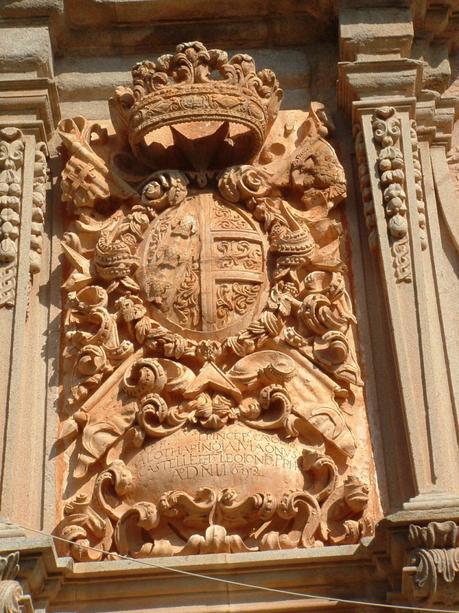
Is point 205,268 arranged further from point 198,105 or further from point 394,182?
point 394,182

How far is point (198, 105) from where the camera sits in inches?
279

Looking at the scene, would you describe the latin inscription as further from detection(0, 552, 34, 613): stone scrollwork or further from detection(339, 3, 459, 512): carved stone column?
detection(0, 552, 34, 613): stone scrollwork

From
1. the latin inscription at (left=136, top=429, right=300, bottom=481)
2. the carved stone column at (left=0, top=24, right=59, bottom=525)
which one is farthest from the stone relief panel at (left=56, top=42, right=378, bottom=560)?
the carved stone column at (left=0, top=24, right=59, bottom=525)

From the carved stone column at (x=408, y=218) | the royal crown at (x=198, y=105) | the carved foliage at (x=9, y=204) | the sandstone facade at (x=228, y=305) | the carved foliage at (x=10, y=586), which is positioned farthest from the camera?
the royal crown at (x=198, y=105)

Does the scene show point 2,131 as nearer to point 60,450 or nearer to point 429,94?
point 60,450

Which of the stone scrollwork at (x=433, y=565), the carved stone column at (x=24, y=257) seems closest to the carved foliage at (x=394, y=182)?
the stone scrollwork at (x=433, y=565)

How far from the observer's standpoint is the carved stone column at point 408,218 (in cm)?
621

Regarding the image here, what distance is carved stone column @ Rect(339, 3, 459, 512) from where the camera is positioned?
6211mm

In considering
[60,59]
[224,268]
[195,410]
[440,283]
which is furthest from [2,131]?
[440,283]

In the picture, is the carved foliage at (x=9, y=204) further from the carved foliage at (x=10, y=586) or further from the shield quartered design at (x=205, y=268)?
the carved foliage at (x=10, y=586)

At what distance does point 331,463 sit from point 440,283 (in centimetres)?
113

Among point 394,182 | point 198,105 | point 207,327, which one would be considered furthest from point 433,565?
point 198,105

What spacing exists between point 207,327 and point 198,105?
119cm

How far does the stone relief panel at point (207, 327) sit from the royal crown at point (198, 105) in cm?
1
